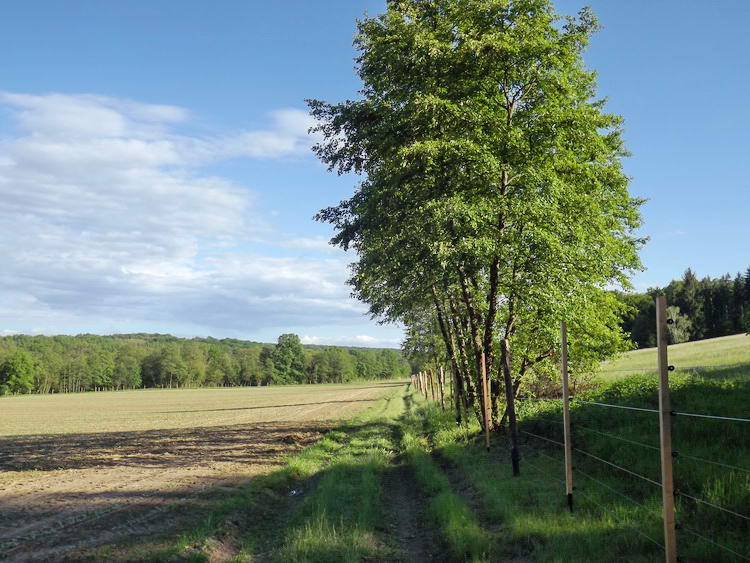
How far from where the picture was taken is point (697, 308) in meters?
114

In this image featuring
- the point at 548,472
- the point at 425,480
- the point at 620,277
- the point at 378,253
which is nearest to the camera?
the point at 548,472

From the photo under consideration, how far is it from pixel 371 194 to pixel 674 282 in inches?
4870

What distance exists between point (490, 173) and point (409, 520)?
944 centimetres

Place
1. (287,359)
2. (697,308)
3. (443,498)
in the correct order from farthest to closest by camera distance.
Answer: (287,359), (697,308), (443,498)

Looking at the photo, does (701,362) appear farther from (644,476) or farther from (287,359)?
(287,359)

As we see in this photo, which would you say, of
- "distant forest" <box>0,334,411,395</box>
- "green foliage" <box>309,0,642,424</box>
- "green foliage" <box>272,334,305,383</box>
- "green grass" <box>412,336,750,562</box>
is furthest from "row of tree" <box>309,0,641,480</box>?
"green foliage" <box>272,334,305,383</box>

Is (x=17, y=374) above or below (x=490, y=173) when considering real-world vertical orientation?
below

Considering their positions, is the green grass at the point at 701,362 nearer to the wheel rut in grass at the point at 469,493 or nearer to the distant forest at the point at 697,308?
the wheel rut in grass at the point at 469,493

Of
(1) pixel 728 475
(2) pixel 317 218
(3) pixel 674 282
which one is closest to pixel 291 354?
(3) pixel 674 282

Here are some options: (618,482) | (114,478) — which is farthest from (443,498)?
(114,478)

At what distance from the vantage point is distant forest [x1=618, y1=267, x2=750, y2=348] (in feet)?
329

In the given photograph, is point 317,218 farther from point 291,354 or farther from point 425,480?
point 291,354

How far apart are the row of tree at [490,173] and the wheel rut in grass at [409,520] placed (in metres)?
3.19

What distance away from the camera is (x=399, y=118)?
57.1 ft
